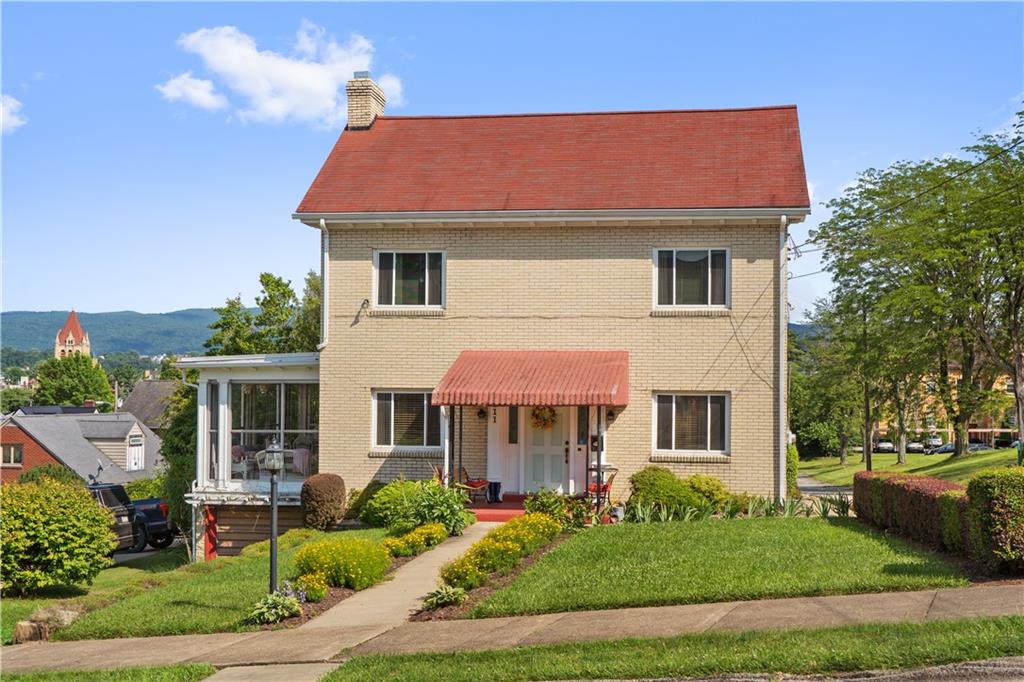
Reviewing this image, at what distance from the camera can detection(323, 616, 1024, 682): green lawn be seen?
9266 mm

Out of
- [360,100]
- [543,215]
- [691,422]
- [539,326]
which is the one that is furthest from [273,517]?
[360,100]

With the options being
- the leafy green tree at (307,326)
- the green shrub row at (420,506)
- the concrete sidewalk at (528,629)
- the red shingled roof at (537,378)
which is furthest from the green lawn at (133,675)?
the leafy green tree at (307,326)

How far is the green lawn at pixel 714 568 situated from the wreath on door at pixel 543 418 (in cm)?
522

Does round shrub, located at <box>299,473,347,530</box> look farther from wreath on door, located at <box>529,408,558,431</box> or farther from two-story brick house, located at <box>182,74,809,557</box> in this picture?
wreath on door, located at <box>529,408,558,431</box>

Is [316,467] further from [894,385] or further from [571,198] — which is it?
[894,385]

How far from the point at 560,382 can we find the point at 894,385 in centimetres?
3081

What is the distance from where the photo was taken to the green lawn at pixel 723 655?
30.4 ft

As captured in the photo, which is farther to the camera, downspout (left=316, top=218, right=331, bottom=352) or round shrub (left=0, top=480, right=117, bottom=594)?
downspout (left=316, top=218, right=331, bottom=352)

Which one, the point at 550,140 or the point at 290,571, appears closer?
the point at 290,571

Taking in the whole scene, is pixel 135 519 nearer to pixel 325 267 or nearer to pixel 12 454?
pixel 325 267

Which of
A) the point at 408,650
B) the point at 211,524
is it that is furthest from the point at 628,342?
the point at 408,650

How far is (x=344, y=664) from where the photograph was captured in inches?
436

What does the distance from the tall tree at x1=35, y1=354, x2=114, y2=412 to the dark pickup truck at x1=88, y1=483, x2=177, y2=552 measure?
96.1m

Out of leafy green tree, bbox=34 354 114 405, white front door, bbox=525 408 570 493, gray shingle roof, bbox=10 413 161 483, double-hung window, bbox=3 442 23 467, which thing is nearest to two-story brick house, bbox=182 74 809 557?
white front door, bbox=525 408 570 493
